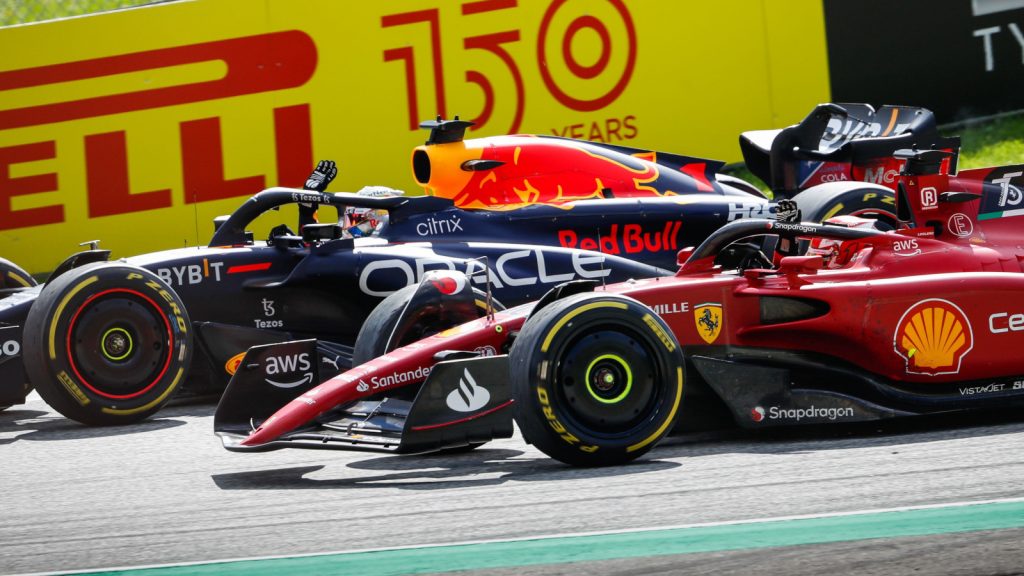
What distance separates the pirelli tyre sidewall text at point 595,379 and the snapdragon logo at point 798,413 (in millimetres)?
567

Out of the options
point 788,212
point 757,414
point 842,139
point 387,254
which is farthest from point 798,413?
point 842,139

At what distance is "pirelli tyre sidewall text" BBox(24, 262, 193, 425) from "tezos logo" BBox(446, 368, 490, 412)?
2775 mm

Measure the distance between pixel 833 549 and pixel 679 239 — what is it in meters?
5.68

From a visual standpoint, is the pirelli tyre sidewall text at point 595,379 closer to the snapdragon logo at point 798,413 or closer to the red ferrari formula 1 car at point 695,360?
the red ferrari formula 1 car at point 695,360

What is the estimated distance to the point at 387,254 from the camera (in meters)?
8.78

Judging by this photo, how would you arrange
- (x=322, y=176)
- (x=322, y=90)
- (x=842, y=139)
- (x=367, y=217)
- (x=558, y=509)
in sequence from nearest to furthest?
(x=558, y=509), (x=322, y=176), (x=367, y=217), (x=842, y=139), (x=322, y=90)

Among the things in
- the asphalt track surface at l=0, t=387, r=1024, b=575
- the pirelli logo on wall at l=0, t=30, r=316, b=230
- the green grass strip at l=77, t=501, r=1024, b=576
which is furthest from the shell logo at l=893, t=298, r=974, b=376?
the pirelli logo on wall at l=0, t=30, r=316, b=230

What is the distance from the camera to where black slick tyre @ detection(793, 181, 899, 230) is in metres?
8.56

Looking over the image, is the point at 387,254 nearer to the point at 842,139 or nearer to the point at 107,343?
the point at 107,343

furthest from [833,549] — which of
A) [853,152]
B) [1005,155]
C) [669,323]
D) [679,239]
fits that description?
[1005,155]

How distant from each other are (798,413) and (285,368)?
226cm

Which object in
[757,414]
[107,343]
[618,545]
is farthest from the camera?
[107,343]

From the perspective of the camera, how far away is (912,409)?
6.03m

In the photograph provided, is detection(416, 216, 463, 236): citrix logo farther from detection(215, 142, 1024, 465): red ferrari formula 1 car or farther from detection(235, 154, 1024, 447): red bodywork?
detection(235, 154, 1024, 447): red bodywork
